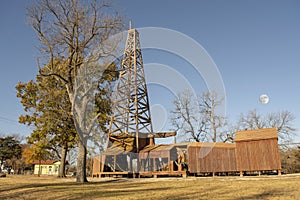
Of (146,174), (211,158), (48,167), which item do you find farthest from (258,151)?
(48,167)

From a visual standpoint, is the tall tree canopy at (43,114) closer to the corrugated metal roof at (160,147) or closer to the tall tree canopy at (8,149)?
the corrugated metal roof at (160,147)

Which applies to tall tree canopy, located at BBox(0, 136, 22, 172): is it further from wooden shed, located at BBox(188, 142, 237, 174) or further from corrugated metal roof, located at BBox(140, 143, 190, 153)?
wooden shed, located at BBox(188, 142, 237, 174)

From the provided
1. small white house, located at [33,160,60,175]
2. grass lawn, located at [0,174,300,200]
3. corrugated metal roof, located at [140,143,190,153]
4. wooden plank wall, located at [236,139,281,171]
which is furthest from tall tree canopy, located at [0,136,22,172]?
wooden plank wall, located at [236,139,281,171]

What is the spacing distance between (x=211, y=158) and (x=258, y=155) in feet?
10.7

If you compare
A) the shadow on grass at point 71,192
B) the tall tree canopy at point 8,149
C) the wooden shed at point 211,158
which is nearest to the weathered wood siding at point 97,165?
the wooden shed at point 211,158

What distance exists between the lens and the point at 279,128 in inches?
1352

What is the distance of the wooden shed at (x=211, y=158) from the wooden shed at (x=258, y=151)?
2.27 feet

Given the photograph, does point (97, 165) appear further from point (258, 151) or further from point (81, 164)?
point (258, 151)

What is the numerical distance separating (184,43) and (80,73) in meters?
6.93

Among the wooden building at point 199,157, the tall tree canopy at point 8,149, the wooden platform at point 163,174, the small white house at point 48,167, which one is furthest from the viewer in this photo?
the small white house at point 48,167

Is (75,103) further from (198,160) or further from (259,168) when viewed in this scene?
(259,168)

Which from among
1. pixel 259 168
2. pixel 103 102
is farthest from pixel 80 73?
pixel 259 168

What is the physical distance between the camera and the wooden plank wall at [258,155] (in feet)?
54.7

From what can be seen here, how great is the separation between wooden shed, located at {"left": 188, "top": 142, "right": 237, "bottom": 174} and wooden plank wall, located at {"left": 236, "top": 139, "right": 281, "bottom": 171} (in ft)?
2.12
